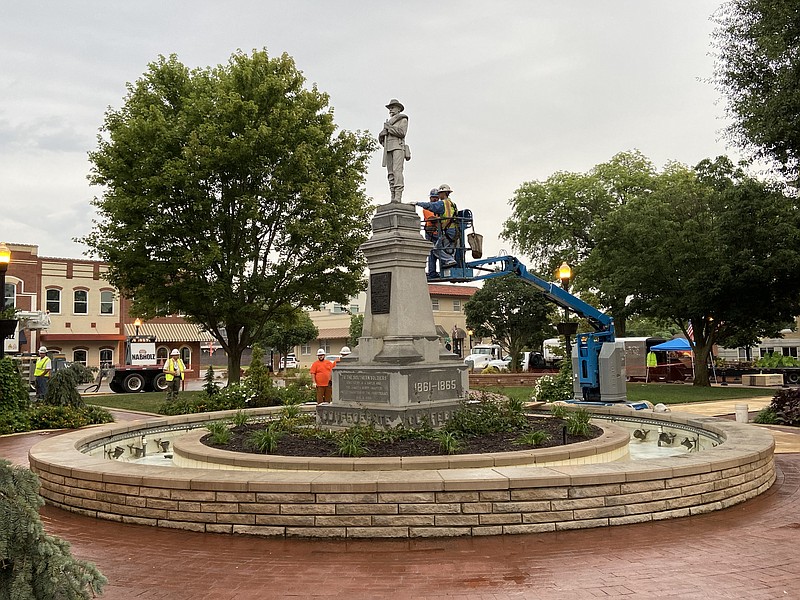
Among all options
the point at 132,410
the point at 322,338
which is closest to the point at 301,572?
the point at 132,410

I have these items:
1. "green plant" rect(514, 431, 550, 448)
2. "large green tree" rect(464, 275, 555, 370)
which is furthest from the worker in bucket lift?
"large green tree" rect(464, 275, 555, 370)

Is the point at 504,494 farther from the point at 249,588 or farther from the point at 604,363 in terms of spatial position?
the point at 604,363

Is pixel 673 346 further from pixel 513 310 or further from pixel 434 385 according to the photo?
pixel 434 385

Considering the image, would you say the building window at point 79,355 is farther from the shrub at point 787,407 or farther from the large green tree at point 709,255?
the shrub at point 787,407

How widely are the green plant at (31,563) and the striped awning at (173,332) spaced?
146 ft

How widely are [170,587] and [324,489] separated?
174 cm

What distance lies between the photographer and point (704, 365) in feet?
106

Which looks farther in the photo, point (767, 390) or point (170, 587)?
point (767, 390)

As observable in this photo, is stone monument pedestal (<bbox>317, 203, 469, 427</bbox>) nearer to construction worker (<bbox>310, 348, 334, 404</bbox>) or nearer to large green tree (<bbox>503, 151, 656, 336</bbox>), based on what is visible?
construction worker (<bbox>310, 348, 334, 404</bbox>)

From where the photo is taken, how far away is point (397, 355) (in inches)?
452

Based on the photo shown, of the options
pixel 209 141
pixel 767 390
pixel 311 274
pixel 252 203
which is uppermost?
pixel 209 141

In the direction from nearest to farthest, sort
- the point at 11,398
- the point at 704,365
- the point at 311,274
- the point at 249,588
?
the point at 249,588, the point at 11,398, the point at 311,274, the point at 704,365

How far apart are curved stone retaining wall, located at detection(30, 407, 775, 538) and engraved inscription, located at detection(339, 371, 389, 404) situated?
3.56 m

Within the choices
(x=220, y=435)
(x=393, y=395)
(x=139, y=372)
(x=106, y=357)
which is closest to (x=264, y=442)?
(x=220, y=435)
